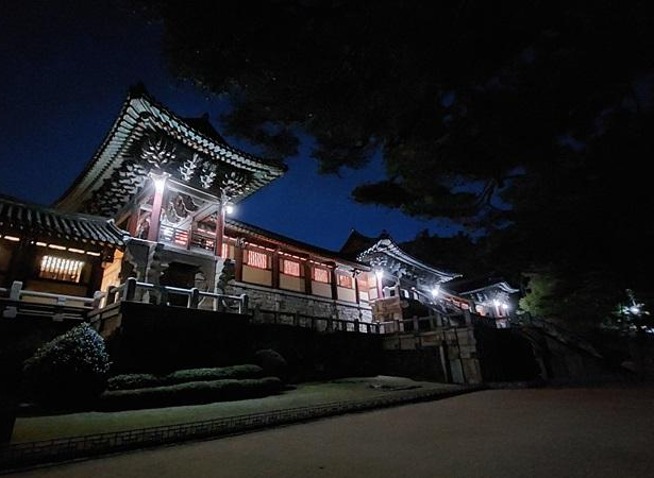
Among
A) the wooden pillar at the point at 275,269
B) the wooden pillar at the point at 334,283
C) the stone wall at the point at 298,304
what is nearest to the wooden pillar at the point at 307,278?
the stone wall at the point at 298,304

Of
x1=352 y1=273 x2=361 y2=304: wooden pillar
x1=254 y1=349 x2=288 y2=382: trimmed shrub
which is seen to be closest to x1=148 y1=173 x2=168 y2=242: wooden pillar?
x1=254 y1=349 x2=288 y2=382: trimmed shrub

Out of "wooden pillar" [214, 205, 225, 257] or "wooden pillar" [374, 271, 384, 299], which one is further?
"wooden pillar" [374, 271, 384, 299]

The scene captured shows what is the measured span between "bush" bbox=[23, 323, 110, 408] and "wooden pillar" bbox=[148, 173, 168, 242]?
5.62 metres

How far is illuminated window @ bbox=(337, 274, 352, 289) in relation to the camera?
23.5 metres

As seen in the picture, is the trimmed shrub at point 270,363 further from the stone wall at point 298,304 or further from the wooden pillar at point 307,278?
the wooden pillar at point 307,278

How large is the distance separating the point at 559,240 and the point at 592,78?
462 centimetres

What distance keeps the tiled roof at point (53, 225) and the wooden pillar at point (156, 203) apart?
127 cm

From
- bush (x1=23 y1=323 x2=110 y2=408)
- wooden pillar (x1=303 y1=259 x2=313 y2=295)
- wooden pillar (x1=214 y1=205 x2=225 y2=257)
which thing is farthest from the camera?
wooden pillar (x1=303 y1=259 x2=313 y2=295)

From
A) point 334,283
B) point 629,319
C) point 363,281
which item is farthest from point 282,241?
point 629,319

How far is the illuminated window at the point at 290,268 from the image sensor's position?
20.5m

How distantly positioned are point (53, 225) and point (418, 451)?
13652 mm

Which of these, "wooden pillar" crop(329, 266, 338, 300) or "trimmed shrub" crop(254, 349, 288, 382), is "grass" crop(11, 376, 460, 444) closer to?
"trimmed shrub" crop(254, 349, 288, 382)

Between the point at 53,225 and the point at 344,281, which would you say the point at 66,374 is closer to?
the point at 53,225

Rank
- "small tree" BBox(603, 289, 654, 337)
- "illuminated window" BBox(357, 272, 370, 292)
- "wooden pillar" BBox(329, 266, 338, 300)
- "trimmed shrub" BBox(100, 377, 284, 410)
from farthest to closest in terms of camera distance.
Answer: "illuminated window" BBox(357, 272, 370, 292) < "wooden pillar" BBox(329, 266, 338, 300) < "small tree" BBox(603, 289, 654, 337) < "trimmed shrub" BBox(100, 377, 284, 410)
